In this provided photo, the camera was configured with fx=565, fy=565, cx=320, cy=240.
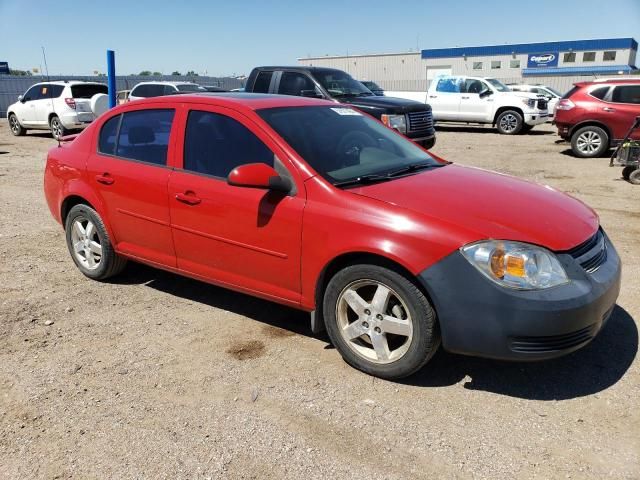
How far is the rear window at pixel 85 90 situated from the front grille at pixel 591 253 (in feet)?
53.6

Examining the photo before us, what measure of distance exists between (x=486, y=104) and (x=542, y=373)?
55.1 ft

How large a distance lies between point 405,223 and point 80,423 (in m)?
2.03

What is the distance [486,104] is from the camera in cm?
1878

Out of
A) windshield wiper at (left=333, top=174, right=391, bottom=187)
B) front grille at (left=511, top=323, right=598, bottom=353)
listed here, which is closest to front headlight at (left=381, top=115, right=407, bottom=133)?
windshield wiper at (left=333, top=174, right=391, bottom=187)

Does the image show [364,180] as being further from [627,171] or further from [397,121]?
[627,171]

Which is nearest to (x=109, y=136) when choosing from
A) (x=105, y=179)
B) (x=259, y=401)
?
(x=105, y=179)

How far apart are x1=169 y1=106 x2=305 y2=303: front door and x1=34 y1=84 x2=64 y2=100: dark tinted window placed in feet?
48.5

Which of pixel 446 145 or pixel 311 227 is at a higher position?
pixel 311 227

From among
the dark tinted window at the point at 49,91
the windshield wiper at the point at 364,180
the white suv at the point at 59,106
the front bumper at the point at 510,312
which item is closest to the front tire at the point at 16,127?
the white suv at the point at 59,106

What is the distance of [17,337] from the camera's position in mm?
4000

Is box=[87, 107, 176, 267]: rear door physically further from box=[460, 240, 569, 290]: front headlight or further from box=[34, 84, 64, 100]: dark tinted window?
box=[34, 84, 64, 100]: dark tinted window

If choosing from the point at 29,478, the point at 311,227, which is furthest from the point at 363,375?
the point at 29,478

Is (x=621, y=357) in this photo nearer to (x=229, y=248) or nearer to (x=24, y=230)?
(x=229, y=248)

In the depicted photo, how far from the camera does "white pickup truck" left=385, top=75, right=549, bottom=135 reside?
18.4 m
